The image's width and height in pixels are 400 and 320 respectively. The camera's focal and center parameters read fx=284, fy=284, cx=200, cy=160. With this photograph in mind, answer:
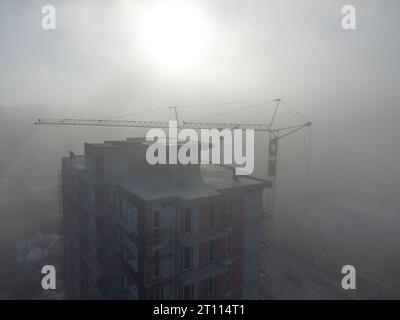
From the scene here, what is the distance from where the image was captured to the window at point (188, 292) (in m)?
20.9

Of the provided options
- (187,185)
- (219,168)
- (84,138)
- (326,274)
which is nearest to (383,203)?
(326,274)

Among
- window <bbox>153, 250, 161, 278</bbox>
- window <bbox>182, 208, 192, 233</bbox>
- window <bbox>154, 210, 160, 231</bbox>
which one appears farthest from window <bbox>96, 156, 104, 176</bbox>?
window <bbox>153, 250, 161, 278</bbox>

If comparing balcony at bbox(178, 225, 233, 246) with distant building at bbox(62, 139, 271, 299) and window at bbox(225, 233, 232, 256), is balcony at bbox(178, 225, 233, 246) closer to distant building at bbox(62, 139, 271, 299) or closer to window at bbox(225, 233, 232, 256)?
distant building at bbox(62, 139, 271, 299)

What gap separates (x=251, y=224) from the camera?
24.6 meters

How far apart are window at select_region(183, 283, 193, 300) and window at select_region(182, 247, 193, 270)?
4.39ft

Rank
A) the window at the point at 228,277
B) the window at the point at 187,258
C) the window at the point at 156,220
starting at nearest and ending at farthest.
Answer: the window at the point at 156,220 < the window at the point at 187,258 < the window at the point at 228,277

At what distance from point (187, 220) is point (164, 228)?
181 centimetres

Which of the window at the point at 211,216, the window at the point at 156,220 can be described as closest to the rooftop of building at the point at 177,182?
the window at the point at 156,220

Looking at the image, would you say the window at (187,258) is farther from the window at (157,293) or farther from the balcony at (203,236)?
the window at (157,293)

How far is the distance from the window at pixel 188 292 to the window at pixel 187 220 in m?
4.19

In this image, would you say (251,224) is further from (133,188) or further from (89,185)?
(89,185)

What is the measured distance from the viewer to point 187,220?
2061cm

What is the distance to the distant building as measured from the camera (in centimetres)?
1986
